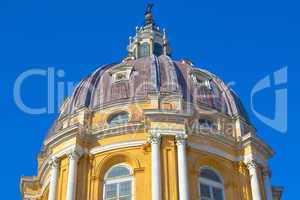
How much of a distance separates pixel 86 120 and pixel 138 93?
3883 millimetres

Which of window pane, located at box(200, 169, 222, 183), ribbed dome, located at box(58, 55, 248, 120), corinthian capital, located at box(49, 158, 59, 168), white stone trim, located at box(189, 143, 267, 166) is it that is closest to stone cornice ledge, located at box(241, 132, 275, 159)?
white stone trim, located at box(189, 143, 267, 166)

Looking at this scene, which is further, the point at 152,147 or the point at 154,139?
the point at 154,139

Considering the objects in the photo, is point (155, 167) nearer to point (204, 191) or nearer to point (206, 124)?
point (204, 191)

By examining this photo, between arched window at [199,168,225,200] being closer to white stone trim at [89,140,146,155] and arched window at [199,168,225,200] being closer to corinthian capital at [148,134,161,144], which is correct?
corinthian capital at [148,134,161,144]

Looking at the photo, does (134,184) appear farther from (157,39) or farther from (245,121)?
(157,39)

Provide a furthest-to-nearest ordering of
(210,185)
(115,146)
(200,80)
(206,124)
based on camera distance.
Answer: (200,80) → (206,124) → (115,146) → (210,185)

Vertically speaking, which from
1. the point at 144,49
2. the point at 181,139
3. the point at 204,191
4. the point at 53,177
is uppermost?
the point at 144,49

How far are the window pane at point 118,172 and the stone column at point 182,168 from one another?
324cm

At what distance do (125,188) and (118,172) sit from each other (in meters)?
1.42

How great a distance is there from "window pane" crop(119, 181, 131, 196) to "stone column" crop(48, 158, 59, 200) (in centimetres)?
385

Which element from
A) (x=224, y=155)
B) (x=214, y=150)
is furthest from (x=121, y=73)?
A: (x=224, y=155)

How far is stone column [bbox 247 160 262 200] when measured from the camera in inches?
1617

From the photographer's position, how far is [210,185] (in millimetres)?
41281

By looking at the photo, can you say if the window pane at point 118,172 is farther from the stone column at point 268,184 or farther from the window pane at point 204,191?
the stone column at point 268,184
